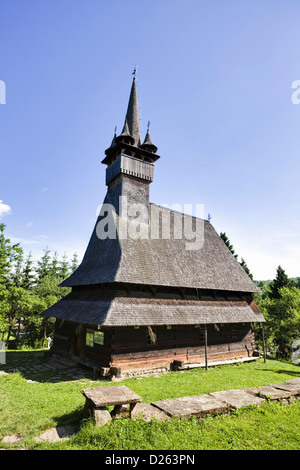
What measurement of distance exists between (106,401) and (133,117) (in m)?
23.7

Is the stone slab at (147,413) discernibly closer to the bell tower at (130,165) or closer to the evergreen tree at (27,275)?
the bell tower at (130,165)

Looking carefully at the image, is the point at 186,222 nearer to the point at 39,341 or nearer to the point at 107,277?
the point at 107,277

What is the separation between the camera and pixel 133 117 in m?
23.8

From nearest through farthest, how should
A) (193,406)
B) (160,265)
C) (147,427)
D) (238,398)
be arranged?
1. (147,427)
2. (193,406)
3. (238,398)
4. (160,265)

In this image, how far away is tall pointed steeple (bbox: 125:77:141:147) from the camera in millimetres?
22969

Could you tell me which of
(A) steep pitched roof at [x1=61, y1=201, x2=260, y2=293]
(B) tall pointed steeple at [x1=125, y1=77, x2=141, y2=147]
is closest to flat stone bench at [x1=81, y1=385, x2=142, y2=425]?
(A) steep pitched roof at [x1=61, y1=201, x2=260, y2=293]

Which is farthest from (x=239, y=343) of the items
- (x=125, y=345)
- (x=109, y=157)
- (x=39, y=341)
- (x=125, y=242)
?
(x=39, y=341)

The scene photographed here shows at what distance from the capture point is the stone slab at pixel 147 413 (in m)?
5.72

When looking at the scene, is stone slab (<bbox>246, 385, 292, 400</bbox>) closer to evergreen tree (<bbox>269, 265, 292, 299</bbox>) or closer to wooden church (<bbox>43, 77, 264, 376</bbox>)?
wooden church (<bbox>43, 77, 264, 376</bbox>)

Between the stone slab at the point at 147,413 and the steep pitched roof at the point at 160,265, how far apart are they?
27.6 ft

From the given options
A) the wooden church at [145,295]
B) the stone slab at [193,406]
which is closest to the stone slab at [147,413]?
the stone slab at [193,406]

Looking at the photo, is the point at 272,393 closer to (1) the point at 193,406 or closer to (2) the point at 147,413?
Answer: (1) the point at 193,406

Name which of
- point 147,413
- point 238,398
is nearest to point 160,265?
point 238,398
